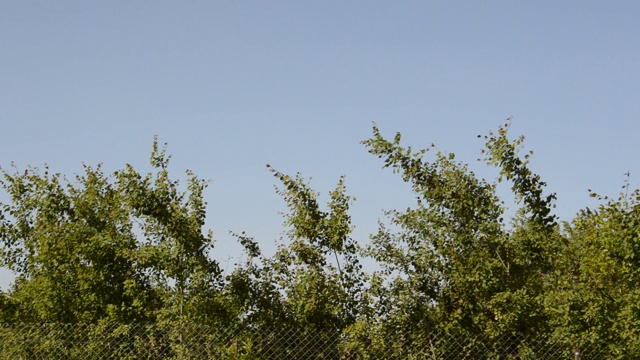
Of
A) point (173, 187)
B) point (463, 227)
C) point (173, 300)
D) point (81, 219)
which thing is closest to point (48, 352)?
point (173, 300)

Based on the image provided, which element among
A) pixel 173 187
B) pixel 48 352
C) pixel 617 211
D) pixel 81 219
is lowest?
pixel 617 211

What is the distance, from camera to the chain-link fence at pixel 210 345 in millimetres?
8484

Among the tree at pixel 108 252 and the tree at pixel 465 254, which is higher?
the tree at pixel 108 252

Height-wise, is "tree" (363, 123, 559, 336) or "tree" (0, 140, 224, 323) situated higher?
"tree" (0, 140, 224, 323)

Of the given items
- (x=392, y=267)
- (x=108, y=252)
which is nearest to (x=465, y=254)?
(x=392, y=267)

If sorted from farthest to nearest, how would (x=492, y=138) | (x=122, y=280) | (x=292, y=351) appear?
(x=122, y=280)
(x=492, y=138)
(x=292, y=351)

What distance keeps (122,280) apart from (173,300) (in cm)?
183

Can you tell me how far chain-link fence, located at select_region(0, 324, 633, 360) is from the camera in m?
8.48

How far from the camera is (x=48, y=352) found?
28.9 ft

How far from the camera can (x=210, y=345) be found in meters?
8.60

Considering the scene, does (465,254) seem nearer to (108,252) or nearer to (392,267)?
(392,267)

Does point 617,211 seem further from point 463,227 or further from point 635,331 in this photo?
point 463,227

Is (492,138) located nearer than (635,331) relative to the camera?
No

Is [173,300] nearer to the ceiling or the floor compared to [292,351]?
nearer to the ceiling
